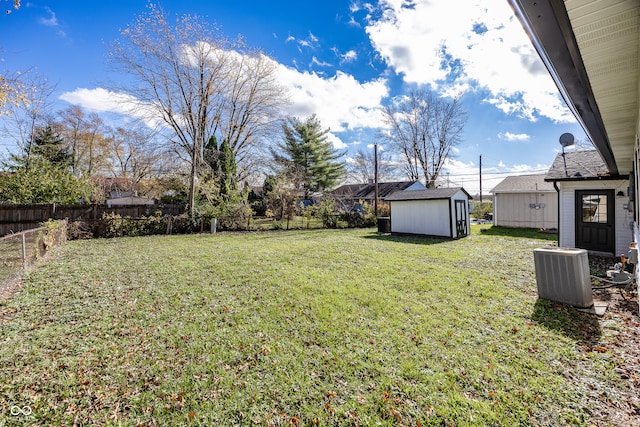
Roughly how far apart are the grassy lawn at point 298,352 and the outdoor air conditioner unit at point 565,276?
243 millimetres

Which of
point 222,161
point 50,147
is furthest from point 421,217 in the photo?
point 50,147

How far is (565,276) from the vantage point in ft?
14.1

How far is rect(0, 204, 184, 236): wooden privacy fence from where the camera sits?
11320mm

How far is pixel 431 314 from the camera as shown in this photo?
4.04 meters

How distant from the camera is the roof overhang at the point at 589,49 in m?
1.53

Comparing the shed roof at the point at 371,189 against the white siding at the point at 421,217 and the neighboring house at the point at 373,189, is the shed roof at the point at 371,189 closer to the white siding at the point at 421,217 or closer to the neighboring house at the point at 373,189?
the neighboring house at the point at 373,189

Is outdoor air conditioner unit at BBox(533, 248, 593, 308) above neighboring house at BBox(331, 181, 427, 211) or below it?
below

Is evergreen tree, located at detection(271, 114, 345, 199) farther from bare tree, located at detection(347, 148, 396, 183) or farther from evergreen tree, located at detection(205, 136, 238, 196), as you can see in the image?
evergreen tree, located at detection(205, 136, 238, 196)

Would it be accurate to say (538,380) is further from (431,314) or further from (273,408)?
(273,408)

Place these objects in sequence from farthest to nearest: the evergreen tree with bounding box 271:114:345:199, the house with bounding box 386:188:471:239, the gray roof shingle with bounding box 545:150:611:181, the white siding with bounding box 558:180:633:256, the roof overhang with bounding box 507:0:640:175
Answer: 1. the evergreen tree with bounding box 271:114:345:199
2. the house with bounding box 386:188:471:239
3. the gray roof shingle with bounding box 545:150:611:181
4. the white siding with bounding box 558:180:633:256
5. the roof overhang with bounding box 507:0:640:175

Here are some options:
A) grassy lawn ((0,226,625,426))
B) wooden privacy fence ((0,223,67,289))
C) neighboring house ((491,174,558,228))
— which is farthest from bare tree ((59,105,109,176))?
neighboring house ((491,174,558,228))

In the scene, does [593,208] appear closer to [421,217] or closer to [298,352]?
[421,217]

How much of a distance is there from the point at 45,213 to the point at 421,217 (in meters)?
17.3

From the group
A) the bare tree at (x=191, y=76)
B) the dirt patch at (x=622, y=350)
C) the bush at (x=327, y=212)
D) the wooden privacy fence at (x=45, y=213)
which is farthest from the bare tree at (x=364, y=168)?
the dirt patch at (x=622, y=350)
